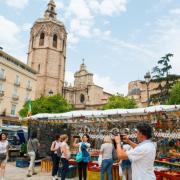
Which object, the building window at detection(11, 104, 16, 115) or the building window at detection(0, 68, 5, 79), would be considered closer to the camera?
the building window at detection(0, 68, 5, 79)

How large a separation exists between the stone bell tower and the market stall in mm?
39331

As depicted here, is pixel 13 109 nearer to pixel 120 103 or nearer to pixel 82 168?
pixel 120 103

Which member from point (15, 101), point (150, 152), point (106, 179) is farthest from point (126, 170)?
point (15, 101)

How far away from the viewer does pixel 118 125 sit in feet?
39.8

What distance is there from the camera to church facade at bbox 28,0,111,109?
5344cm

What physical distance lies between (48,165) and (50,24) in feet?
161

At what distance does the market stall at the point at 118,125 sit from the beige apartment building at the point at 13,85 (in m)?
23.1

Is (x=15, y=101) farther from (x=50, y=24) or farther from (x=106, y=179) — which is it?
(x=106, y=179)

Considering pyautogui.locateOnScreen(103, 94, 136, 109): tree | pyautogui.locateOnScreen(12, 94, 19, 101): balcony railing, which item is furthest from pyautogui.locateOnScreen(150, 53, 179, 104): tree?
pyautogui.locateOnScreen(12, 94, 19, 101): balcony railing

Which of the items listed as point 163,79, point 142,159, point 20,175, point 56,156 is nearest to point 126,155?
point 142,159

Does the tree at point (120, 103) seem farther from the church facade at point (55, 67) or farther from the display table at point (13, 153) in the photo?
the display table at point (13, 153)

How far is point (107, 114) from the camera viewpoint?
10.9 m

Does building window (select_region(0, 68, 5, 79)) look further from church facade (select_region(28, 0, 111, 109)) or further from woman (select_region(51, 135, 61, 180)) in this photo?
woman (select_region(51, 135, 61, 180))

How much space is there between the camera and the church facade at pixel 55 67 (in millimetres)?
53438
